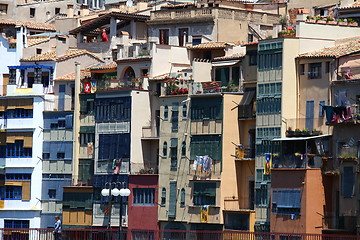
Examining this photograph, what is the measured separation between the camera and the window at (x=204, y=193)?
92.8 metres

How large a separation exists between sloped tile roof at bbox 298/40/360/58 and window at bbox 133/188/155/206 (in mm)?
15090

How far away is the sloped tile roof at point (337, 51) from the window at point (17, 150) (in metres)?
26.2

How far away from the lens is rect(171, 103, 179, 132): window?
315 feet

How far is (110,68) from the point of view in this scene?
10425 centimetres

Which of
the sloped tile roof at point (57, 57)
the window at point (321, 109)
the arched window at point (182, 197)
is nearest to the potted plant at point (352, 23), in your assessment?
the window at point (321, 109)

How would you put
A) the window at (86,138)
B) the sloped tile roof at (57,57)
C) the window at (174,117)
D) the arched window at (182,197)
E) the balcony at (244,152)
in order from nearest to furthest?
1. the balcony at (244,152)
2. the arched window at (182,197)
3. the window at (174,117)
4. the window at (86,138)
5. the sloped tile roof at (57,57)

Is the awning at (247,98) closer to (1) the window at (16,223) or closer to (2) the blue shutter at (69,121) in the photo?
(2) the blue shutter at (69,121)

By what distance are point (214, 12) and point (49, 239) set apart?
20873 millimetres

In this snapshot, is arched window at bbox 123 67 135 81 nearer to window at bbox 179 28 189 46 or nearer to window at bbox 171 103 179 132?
window at bbox 179 28 189 46

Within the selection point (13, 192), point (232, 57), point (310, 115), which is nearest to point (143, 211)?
point (232, 57)

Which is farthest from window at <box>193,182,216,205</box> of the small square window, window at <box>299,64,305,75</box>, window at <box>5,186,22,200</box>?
window at <box>5,186,22,200</box>

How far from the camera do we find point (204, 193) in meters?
93.2

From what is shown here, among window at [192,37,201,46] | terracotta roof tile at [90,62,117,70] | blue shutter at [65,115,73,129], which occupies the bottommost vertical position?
blue shutter at [65,115,73,129]

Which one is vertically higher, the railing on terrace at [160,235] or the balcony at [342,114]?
the balcony at [342,114]
